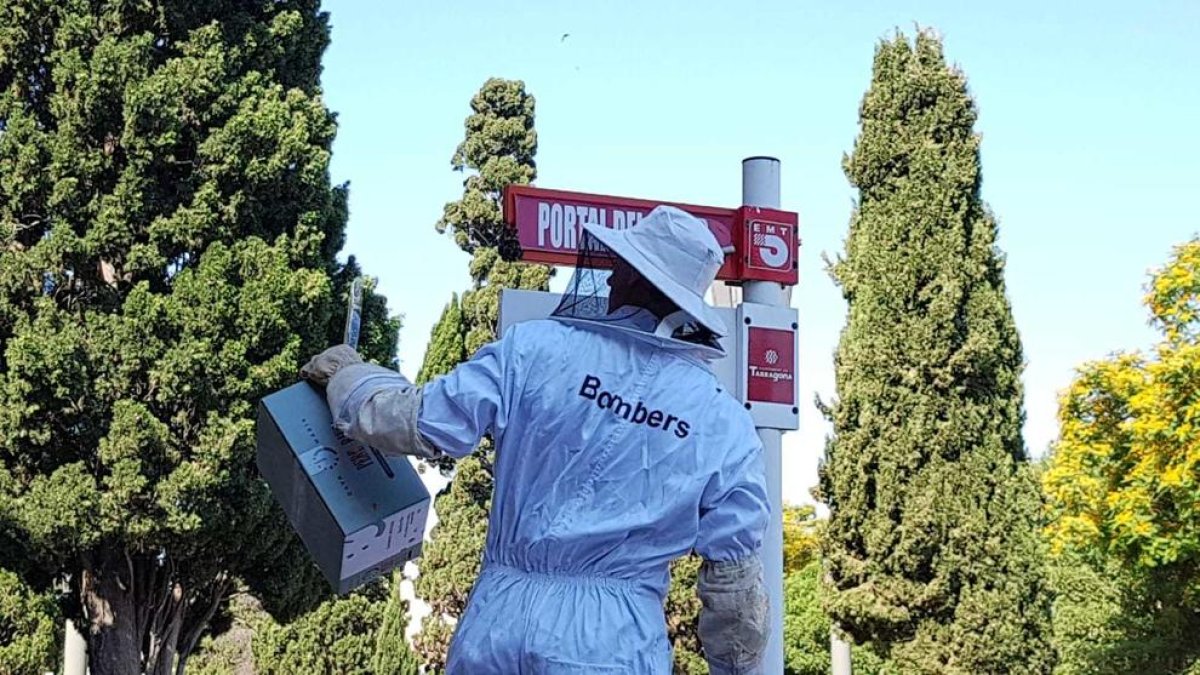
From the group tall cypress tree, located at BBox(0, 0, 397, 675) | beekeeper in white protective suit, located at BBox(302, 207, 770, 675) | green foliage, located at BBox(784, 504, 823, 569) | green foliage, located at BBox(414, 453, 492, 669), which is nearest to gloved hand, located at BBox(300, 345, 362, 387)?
beekeeper in white protective suit, located at BBox(302, 207, 770, 675)

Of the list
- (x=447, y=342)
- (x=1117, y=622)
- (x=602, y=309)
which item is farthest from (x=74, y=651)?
(x=1117, y=622)

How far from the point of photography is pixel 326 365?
309 cm

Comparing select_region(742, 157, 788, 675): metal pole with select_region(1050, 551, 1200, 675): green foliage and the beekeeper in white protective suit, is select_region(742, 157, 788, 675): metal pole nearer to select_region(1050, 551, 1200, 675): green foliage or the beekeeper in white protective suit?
the beekeeper in white protective suit

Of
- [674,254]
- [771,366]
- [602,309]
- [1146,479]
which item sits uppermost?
[1146,479]

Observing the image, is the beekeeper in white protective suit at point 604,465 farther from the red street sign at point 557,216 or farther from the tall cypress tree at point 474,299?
the tall cypress tree at point 474,299

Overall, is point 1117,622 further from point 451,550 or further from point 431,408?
point 431,408

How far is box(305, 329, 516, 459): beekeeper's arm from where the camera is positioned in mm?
2807

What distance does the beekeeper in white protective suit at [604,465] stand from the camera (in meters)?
2.81

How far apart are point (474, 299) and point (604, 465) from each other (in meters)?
17.7

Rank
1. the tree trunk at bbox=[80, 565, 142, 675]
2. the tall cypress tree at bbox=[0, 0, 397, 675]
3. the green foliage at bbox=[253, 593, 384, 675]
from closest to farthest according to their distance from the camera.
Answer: the tall cypress tree at bbox=[0, 0, 397, 675] < the tree trunk at bbox=[80, 565, 142, 675] < the green foliage at bbox=[253, 593, 384, 675]

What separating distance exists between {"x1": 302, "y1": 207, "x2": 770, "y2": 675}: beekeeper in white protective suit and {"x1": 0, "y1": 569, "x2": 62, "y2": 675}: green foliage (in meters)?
9.26

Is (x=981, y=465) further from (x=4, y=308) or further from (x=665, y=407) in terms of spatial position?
(x=665, y=407)

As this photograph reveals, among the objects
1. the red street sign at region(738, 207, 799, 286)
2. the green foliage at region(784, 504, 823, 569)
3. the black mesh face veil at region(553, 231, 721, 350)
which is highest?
the green foliage at region(784, 504, 823, 569)

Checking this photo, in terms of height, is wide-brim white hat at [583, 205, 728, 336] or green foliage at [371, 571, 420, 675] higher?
wide-brim white hat at [583, 205, 728, 336]
